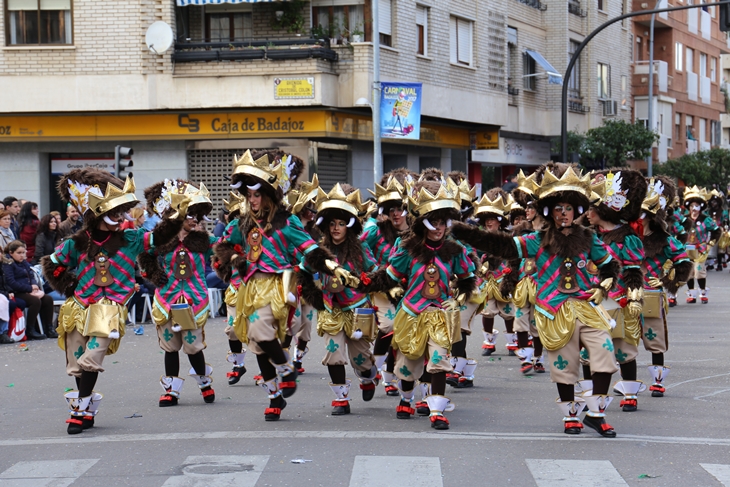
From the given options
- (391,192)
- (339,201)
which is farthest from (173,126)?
(339,201)

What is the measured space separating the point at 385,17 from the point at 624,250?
19.2 meters

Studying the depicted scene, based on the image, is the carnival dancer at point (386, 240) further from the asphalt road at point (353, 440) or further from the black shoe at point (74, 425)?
the black shoe at point (74, 425)

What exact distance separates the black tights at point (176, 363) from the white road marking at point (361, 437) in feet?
5.48

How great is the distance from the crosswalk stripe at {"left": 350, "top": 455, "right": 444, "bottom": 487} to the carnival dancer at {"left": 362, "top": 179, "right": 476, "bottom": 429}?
120cm

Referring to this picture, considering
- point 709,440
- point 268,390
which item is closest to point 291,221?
point 268,390

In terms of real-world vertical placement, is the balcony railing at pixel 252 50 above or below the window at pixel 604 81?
below

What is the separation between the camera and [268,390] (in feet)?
30.2

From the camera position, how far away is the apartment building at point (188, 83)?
26.1 metres

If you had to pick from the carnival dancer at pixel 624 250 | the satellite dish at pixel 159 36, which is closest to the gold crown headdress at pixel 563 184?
the carnival dancer at pixel 624 250

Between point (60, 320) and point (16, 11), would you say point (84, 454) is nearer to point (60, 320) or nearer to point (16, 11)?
point (60, 320)

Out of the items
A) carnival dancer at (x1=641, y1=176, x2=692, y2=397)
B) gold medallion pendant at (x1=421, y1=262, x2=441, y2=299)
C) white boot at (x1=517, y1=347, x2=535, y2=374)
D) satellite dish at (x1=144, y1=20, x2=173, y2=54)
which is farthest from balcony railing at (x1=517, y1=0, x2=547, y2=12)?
gold medallion pendant at (x1=421, y1=262, x2=441, y2=299)

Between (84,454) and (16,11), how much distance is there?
67.6ft

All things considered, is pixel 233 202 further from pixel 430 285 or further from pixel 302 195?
pixel 430 285

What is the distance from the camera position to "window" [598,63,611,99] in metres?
44.4
